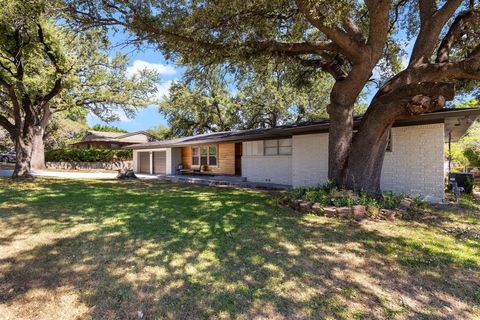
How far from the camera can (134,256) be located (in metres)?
4.03

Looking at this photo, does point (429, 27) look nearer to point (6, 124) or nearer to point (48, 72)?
point (48, 72)

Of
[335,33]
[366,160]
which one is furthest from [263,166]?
[335,33]

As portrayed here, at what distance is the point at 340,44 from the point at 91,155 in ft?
83.6

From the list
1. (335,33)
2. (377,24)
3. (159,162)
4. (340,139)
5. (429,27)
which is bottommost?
(159,162)

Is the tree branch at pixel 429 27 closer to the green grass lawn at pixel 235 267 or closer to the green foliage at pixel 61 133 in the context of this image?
the green grass lawn at pixel 235 267

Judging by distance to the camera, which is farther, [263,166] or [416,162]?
[263,166]

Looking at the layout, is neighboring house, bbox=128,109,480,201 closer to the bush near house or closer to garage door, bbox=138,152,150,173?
the bush near house

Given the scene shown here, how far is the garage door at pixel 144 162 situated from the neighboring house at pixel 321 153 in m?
5.34

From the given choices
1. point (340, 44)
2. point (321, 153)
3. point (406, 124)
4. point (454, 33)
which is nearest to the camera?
point (340, 44)

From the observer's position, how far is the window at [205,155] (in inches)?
742

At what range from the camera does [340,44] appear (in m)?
6.71

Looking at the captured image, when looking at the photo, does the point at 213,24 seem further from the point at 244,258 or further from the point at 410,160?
the point at 410,160

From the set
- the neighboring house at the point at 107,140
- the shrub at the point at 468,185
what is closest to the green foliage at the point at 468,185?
the shrub at the point at 468,185

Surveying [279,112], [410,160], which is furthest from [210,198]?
[279,112]
